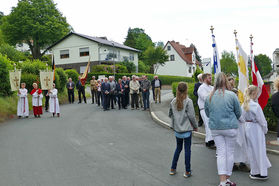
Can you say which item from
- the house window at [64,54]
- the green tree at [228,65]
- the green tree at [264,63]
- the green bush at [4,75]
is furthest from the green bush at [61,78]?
the green tree at [264,63]

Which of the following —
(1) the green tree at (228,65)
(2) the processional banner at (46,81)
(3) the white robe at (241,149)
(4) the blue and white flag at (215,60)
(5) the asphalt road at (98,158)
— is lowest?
(5) the asphalt road at (98,158)

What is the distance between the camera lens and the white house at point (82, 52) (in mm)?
45688

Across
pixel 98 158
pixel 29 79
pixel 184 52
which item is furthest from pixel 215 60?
pixel 184 52

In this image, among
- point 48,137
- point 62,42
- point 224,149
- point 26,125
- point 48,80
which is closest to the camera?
point 224,149

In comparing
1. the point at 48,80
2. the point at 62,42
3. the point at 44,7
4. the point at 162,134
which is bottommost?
the point at 162,134

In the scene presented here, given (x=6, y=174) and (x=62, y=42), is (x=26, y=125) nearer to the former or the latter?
(x=6, y=174)

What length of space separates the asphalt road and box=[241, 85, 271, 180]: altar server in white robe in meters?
0.28

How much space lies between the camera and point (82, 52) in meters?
47.0

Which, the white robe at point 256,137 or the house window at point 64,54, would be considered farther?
the house window at point 64,54

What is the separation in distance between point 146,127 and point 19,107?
7374 mm

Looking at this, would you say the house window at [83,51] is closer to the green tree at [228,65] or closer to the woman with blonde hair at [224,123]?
the woman with blonde hair at [224,123]

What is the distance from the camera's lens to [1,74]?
1616 centimetres

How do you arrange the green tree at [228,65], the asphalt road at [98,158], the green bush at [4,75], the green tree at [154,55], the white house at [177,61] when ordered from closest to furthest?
the asphalt road at [98,158], the green bush at [4,75], the green tree at [154,55], the white house at [177,61], the green tree at [228,65]

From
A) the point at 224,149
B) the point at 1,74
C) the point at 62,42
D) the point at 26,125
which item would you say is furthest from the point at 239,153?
the point at 62,42
